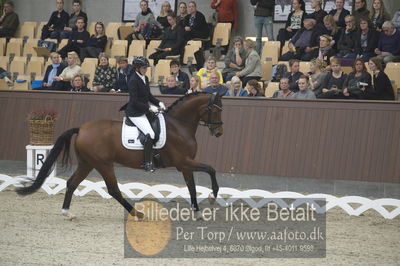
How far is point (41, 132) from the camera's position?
12258mm

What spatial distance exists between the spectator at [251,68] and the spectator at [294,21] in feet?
4.83

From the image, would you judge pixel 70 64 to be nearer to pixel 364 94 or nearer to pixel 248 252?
Result: pixel 364 94

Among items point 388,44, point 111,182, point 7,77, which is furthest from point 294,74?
point 7,77

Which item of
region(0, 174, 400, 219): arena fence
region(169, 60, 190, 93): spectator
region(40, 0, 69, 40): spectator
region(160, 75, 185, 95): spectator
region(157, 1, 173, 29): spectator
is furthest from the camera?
region(40, 0, 69, 40): spectator

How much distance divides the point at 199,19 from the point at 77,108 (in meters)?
3.86

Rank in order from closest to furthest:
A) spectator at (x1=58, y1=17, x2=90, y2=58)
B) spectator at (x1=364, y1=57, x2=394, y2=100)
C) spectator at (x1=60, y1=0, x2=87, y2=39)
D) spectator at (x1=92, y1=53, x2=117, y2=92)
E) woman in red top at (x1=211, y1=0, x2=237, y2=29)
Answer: spectator at (x1=364, y1=57, x2=394, y2=100) < spectator at (x1=92, y1=53, x2=117, y2=92) < woman in red top at (x1=211, y1=0, x2=237, y2=29) < spectator at (x1=58, y1=17, x2=90, y2=58) < spectator at (x1=60, y1=0, x2=87, y2=39)

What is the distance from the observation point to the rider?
10047 mm

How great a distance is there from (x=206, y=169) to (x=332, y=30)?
550 centimetres

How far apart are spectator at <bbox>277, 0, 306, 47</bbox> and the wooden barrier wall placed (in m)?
3.60

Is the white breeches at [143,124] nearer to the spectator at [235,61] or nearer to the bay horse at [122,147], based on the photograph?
the bay horse at [122,147]

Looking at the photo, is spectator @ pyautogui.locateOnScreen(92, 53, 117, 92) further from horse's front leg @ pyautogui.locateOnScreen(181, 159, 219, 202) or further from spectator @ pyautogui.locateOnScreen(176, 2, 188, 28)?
horse's front leg @ pyautogui.locateOnScreen(181, 159, 219, 202)

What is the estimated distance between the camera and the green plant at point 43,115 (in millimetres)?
12211

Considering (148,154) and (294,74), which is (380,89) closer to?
(294,74)

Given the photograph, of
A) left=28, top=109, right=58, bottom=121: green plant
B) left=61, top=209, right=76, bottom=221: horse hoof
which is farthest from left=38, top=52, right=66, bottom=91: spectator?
left=61, top=209, right=76, bottom=221: horse hoof
